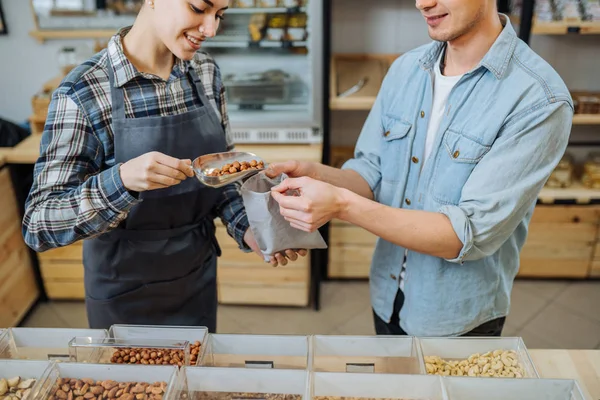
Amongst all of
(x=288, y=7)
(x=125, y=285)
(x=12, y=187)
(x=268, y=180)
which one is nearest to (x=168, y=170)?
(x=268, y=180)

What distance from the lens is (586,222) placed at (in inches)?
127

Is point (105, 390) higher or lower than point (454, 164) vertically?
lower

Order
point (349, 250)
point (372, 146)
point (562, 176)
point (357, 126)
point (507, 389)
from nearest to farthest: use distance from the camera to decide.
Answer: point (507, 389)
point (372, 146)
point (562, 176)
point (349, 250)
point (357, 126)

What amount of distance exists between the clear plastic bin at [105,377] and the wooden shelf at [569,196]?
255cm

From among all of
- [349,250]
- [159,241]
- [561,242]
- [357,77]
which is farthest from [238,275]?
Result: [561,242]

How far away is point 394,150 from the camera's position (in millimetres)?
1663

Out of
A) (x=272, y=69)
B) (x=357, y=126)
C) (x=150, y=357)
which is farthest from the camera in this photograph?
(x=357, y=126)

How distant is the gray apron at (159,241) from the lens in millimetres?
1581

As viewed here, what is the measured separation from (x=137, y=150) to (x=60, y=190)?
22 centimetres

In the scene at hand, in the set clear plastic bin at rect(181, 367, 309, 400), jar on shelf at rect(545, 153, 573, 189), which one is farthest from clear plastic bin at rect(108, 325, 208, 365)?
jar on shelf at rect(545, 153, 573, 189)

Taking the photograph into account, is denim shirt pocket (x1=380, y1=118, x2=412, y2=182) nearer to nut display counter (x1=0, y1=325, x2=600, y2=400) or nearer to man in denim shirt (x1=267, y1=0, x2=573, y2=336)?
man in denim shirt (x1=267, y1=0, x2=573, y2=336)

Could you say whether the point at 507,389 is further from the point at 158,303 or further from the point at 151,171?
the point at 158,303

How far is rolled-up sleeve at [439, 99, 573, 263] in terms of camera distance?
1353 millimetres

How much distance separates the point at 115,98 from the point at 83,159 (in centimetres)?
18
